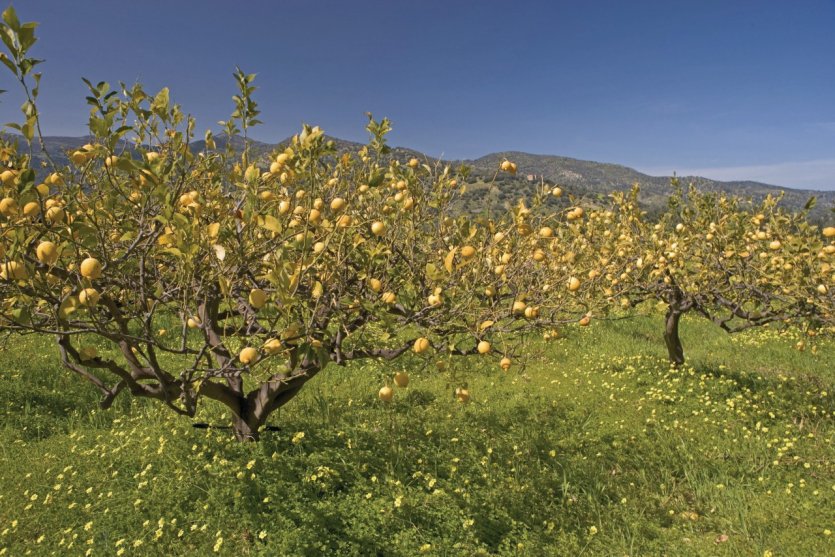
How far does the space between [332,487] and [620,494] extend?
10.6 feet

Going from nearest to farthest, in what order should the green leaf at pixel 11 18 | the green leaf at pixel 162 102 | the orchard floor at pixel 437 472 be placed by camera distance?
the green leaf at pixel 11 18
the green leaf at pixel 162 102
the orchard floor at pixel 437 472

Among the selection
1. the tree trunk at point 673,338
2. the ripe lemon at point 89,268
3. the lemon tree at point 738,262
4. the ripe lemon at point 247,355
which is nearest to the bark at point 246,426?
the ripe lemon at point 247,355

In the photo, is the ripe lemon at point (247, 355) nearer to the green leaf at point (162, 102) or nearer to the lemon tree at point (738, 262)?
the green leaf at point (162, 102)

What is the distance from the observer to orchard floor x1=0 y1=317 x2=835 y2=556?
14.2 ft

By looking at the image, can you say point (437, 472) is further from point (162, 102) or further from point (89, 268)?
point (162, 102)

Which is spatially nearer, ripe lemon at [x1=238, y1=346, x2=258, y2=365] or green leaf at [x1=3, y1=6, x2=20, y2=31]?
green leaf at [x1=3, y1=6, x2=20, y2=31]

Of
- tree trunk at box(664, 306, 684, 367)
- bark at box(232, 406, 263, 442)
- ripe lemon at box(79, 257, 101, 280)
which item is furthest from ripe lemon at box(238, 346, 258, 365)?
tree trunk at box(664, 306, 684, 367)

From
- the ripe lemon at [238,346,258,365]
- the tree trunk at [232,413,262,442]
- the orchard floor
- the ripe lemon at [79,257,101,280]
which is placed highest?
the ripe lemon at [79,257,101,280]

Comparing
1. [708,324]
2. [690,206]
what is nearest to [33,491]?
[690,206]

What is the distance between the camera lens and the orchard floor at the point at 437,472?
432cm

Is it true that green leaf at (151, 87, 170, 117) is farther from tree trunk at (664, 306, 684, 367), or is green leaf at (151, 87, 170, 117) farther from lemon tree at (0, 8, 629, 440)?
tree trunk at (664, 306, 684, 367)

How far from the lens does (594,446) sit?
619 centimetres

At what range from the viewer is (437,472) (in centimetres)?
535

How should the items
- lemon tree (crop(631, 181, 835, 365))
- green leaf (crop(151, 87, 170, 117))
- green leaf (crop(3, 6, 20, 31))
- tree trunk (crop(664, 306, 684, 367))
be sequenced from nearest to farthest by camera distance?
green leaf (crop(3, 6, 20, 31)) → green leaf (crop(151, 87, 170, 117)) → lemon tree (crop(631, 181, 835, 365)) → tree trunk (crop(664, 306, 684, 367))
